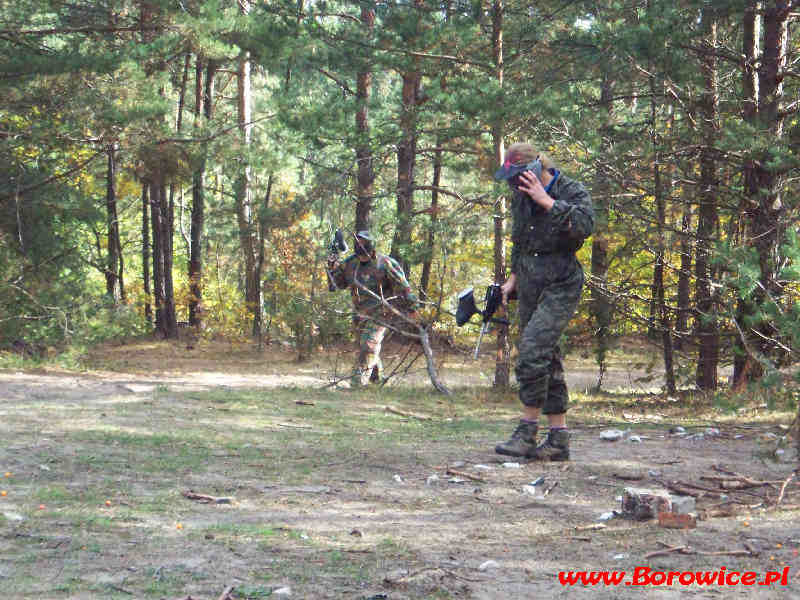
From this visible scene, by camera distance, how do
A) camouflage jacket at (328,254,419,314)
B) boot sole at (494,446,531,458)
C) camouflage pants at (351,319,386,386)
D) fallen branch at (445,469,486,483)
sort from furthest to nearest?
camouflage pants at (351,319,386,386), camouflage jacket at (328,254,419,314), boot sole at (494,446,531,458), fallen branch at (445,469,486,483)

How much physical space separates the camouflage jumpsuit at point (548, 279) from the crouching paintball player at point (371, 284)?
206 inches

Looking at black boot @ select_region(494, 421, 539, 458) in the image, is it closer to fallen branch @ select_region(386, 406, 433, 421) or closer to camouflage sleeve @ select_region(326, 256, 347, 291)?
fallen branch @ select_region(386, 406, 433, 421)

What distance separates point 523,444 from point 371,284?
598 cm

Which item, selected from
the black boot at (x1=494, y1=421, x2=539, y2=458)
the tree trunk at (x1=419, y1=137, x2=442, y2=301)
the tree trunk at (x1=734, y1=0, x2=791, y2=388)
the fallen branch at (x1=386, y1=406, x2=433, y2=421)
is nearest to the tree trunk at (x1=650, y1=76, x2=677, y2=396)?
the tree trunk at (x1=734, y1=0, x2=791, y2=388)

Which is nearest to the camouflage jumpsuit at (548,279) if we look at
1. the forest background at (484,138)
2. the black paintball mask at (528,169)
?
the black paintball mask at (528,169)

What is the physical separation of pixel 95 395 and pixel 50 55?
7843 mm

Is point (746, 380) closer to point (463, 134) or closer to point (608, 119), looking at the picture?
point (608, 119)

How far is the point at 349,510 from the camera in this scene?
15.1ft

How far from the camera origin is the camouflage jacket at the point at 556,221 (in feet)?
19.0

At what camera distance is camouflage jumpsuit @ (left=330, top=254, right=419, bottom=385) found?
11.5 m

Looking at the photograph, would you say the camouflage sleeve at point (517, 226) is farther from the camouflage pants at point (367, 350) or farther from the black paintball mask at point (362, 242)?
the camouflage pants at point (367, 350)

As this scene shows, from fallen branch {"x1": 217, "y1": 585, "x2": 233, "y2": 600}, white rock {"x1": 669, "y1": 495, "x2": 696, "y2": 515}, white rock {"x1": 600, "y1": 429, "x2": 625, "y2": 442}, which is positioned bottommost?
white rock {"x1": 600, "y1": 429, "x2": 625, "y2": 442}

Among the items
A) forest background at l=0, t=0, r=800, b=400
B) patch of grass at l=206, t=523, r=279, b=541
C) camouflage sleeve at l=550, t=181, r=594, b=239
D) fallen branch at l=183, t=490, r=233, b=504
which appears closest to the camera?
patch of grass at l=206, t=523, r=279, b=541

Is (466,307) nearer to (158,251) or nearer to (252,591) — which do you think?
(252,591)
